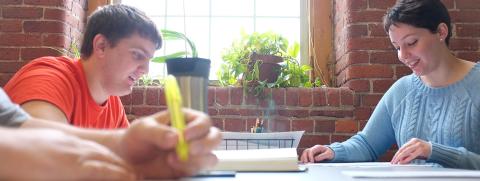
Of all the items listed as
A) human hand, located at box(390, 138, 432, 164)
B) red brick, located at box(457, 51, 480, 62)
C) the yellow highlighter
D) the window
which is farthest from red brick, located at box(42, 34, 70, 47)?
red brick, located at box(457, 51, 480, 62)

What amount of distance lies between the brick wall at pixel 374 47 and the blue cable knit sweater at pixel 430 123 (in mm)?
255

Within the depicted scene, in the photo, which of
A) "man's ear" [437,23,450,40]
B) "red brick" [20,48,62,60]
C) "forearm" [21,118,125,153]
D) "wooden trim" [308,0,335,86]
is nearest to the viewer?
"forearm" [21,118,125,153]

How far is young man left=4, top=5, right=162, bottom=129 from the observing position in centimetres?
146

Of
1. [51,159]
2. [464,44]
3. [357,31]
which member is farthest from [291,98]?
[51,159]

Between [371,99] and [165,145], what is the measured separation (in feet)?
5.63

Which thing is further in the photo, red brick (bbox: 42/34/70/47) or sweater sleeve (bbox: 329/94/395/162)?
red brick (bbox: 42/34/70/47)

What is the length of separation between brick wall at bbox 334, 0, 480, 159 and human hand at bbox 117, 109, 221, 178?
1602 mm

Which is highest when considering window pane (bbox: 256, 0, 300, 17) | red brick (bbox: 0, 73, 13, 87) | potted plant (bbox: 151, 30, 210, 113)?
window pane (bbox: 256, 0, 300, 17)

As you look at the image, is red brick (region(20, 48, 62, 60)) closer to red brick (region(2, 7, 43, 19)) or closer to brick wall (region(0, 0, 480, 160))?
brick wall (region(0, 0, 480, 160))

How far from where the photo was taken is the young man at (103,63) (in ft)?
4.78

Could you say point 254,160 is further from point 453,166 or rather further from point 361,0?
point 361,0

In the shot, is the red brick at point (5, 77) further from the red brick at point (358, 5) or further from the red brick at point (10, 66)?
the red brick at point (358, 5)

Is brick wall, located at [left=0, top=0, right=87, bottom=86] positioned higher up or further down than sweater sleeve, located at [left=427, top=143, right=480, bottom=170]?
higher up

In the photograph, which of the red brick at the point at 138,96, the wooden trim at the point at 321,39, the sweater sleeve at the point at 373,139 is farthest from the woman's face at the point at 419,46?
the red brick at the point at 138,96
